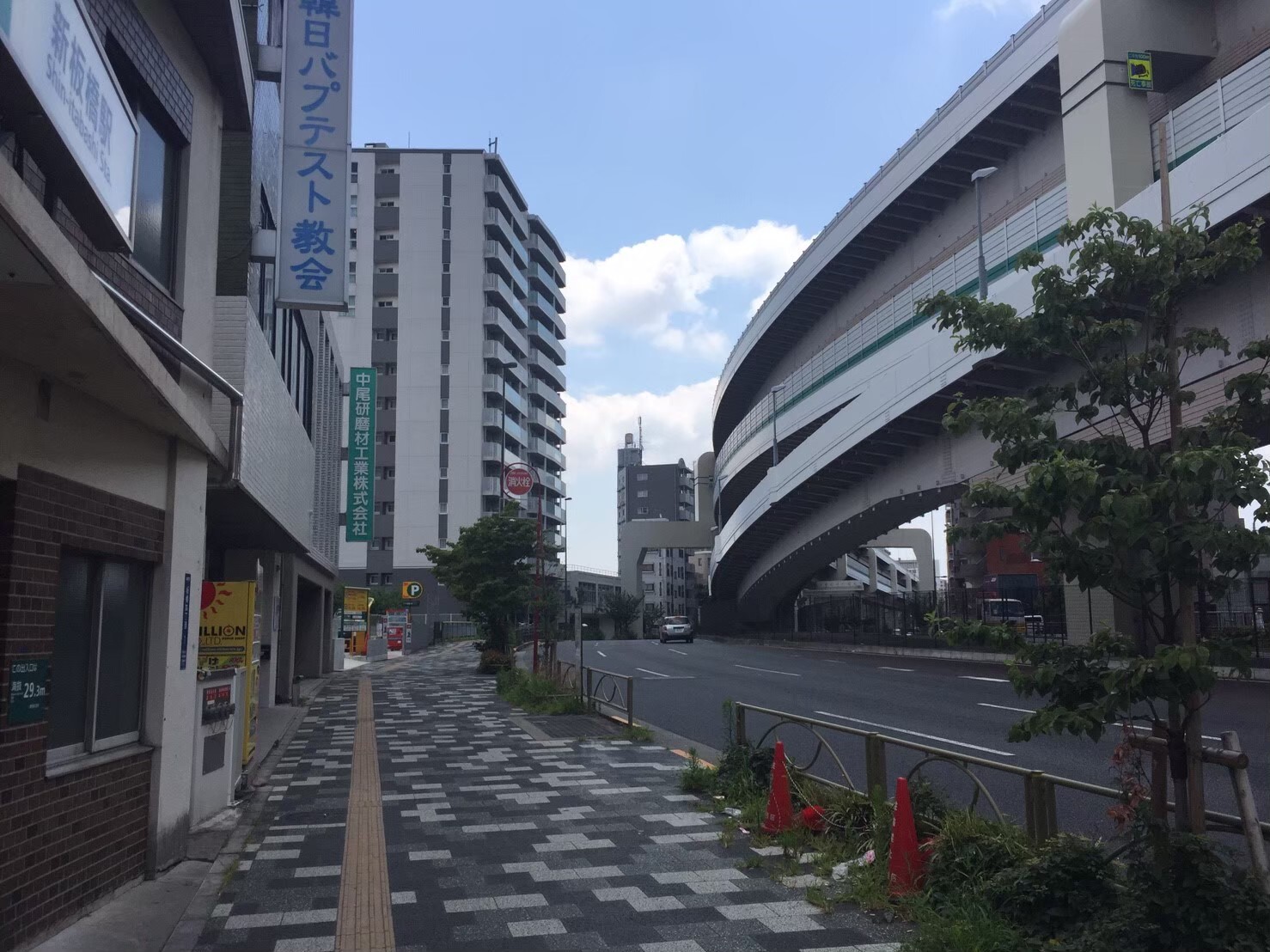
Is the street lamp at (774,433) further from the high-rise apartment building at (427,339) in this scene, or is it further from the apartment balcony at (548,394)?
the apartment balcony at (548,394)

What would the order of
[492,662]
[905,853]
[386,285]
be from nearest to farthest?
[905,853] → [492,662] → [386,285]

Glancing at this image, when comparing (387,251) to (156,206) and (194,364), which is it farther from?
(194,364)

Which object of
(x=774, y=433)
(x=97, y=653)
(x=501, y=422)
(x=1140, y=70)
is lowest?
(x=97, y=653)

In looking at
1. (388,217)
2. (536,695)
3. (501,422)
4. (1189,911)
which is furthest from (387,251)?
(1189,911)

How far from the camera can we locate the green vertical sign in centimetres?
3222

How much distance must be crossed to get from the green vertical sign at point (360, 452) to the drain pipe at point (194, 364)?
867 inches

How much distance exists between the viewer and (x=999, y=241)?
3072 cm

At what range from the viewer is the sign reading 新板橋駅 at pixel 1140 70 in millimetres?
23922

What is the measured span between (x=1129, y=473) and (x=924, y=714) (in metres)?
12.9

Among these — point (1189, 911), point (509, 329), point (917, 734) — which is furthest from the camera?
point (509, 329)

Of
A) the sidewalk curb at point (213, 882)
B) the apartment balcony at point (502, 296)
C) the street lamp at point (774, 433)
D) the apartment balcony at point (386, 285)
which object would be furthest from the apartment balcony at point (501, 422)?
the sidewalk curb at point (213, 882)

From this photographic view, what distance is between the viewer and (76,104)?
4773 mm

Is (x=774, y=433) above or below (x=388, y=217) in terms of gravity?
below

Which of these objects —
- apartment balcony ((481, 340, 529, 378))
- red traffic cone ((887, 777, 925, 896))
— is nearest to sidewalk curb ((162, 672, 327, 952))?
red traffic cone ((887, 777, 925, 896))
